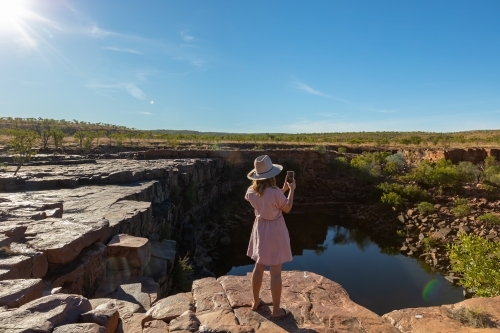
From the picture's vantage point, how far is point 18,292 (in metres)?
3.09

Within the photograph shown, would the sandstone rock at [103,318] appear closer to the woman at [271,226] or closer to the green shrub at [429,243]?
the woman at [271,226]

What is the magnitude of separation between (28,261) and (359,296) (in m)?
9.58

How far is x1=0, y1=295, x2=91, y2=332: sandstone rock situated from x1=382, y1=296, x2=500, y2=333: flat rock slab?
126 inches

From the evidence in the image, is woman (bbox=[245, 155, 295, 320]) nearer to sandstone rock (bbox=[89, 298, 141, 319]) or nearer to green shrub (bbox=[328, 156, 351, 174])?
sandstone rock (bbox=[89, 298, 141, 319])

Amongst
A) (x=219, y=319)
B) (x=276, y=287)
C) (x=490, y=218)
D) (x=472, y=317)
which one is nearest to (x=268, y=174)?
(x=276, y=287)

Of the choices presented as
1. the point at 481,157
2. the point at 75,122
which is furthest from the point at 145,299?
the point at 75,122

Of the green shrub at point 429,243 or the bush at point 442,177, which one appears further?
the bush at point 442,177

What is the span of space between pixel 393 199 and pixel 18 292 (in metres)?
19.6

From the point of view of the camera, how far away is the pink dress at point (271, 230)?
355 cm

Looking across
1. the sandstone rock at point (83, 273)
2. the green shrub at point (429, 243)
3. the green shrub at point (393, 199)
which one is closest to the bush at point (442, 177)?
the green shrub at point (393, 199)

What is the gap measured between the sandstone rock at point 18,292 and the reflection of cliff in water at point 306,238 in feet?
30.8

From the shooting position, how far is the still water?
1075cm

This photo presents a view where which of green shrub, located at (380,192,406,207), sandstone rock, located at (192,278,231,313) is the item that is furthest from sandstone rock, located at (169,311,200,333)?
green shrub, located at (380,192,406,207)

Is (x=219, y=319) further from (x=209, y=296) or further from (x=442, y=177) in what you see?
(x=442, y=177)
